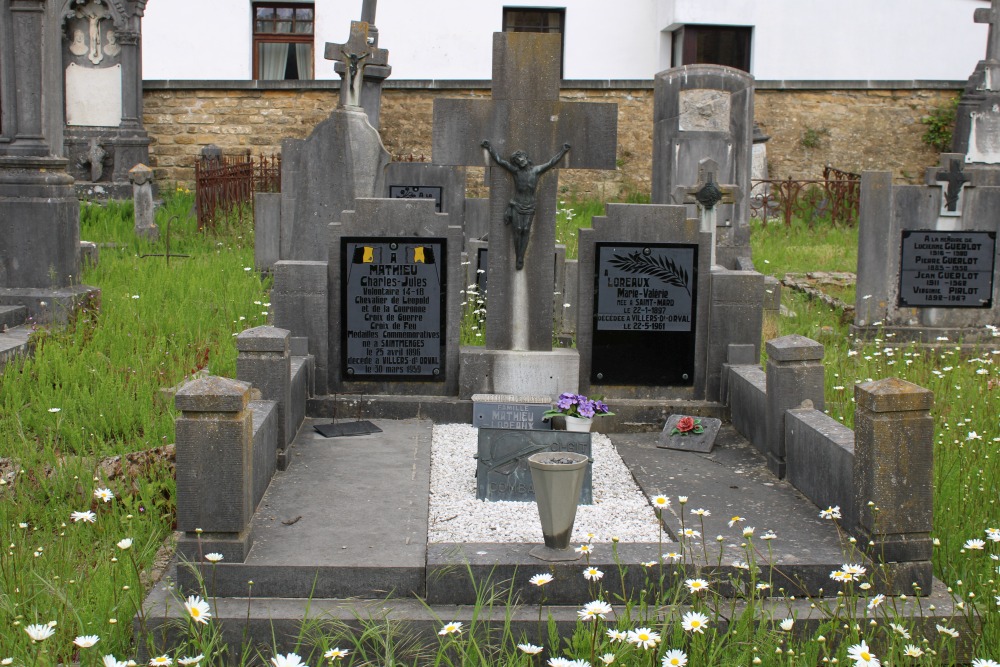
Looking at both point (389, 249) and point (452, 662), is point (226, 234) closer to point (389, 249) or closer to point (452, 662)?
point (389, 249)

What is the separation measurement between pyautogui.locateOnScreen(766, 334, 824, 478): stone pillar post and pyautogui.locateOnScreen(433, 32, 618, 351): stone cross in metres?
1.54

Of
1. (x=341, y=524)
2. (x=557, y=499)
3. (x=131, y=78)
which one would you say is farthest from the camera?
(x=131, y=78)

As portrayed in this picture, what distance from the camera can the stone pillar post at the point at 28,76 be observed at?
8016 millimetres

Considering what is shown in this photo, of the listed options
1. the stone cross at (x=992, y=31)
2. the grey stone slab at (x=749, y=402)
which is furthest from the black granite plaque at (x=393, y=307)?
the stone cross at (x=992, y=31)

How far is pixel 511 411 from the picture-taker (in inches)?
241

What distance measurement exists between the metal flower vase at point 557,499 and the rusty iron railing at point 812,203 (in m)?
11.1

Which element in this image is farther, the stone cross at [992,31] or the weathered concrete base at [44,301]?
the stone cross at [992,31]

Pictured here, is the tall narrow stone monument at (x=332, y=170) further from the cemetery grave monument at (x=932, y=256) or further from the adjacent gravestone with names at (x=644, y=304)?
the cemetery grave monument at (x=932, y=256)

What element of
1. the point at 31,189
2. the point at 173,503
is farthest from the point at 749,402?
the point at 31,189

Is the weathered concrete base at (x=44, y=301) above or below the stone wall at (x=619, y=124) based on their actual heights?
below

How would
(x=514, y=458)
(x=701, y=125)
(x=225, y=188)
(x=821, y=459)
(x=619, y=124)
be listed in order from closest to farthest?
(x=821, y=459) < (x=514, y=458) < (x=701, y=125) < (x=225, y=188) < (x=619, y=124)

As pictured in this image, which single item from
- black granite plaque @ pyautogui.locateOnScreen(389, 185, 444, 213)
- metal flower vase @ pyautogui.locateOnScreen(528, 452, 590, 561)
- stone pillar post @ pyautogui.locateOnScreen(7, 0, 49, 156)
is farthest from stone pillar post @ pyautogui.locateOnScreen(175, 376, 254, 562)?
black granite plaque @ pyautogui.locateOnScreen(389, 185, 444, 213)

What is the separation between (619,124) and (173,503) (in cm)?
1380

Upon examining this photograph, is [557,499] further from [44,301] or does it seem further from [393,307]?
[44,301]
